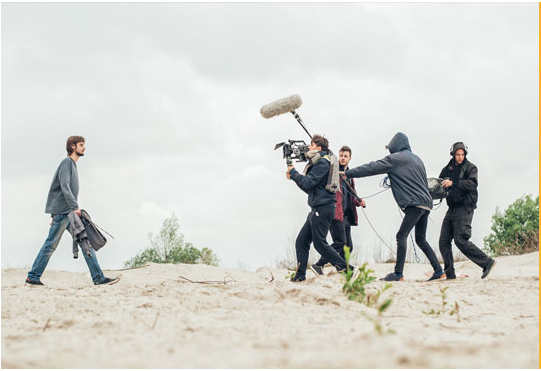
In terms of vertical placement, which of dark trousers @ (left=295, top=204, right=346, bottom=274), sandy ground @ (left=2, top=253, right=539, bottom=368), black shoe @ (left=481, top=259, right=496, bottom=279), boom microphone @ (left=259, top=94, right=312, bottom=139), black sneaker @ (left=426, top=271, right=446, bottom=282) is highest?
boom microphone @ (left=259, top=94, right=312, bottom=139)

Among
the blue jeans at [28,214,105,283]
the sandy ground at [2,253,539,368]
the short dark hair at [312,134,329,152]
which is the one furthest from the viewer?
the blue jeans at [28,214,105,283]

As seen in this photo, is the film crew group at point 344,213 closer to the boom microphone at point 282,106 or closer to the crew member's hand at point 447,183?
the boom microphone at point 282,106

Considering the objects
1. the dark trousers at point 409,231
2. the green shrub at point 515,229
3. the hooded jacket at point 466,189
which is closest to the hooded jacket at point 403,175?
the dark trousers at point 409,231

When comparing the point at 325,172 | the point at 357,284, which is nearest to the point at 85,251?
the point at 325,172

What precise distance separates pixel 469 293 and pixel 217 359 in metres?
4.26

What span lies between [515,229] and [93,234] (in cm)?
1098

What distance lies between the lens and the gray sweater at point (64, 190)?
23.6 ft

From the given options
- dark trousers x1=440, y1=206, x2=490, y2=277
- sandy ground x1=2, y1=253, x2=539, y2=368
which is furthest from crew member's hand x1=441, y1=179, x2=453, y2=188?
sandy ground x1=2, y1=253, x2=539, y2=368

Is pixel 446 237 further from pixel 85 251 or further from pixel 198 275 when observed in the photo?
pixel 85 251

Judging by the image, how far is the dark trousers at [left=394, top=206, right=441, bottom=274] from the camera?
298 inches

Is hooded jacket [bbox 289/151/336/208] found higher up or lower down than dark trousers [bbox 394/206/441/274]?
higher up

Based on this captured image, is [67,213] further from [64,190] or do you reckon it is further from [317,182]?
[317,182]

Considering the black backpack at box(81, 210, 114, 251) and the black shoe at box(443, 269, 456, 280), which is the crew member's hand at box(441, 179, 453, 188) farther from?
the black backpack at box(81, 210, 114, 251)

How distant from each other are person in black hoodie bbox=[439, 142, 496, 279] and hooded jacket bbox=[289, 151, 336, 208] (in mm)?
1949
